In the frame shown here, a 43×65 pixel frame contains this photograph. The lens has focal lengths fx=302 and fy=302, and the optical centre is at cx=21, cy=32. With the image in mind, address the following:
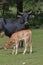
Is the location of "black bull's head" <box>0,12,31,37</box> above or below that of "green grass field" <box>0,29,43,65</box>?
above

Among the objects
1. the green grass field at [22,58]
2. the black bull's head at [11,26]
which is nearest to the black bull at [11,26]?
the black bull's head at [11,26]

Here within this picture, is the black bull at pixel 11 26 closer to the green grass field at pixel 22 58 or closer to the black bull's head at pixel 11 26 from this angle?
the black bull's head at pixel 11 26

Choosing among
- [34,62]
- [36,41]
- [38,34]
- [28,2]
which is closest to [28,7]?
[28,2]

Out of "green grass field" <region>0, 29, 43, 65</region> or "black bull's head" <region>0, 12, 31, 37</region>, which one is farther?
"black bull's head" <region>0, 12, 31, 37</region>

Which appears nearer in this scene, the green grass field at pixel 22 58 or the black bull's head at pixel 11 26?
the green grass field at pixel 22 58

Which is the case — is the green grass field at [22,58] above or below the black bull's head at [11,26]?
below

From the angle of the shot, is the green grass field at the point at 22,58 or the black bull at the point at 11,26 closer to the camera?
the green grass field at the point at 22,58

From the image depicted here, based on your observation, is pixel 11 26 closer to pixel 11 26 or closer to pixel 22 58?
pixel 11 26

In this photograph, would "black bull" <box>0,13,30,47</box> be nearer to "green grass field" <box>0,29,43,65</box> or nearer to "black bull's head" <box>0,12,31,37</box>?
"black bull's head" <box>0,12,31,37</box>

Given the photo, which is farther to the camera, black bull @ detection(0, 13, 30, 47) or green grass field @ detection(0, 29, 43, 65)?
black bull @ detection(0, 13, 30, 47)

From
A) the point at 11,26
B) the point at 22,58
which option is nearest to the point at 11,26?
Result: the point at 11,26

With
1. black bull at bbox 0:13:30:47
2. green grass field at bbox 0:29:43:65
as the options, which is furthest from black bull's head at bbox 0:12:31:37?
green grass field at bbox 0:29:43:65

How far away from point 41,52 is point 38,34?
560cm

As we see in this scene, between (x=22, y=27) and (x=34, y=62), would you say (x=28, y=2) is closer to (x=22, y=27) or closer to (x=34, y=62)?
(x=22, y=27)
